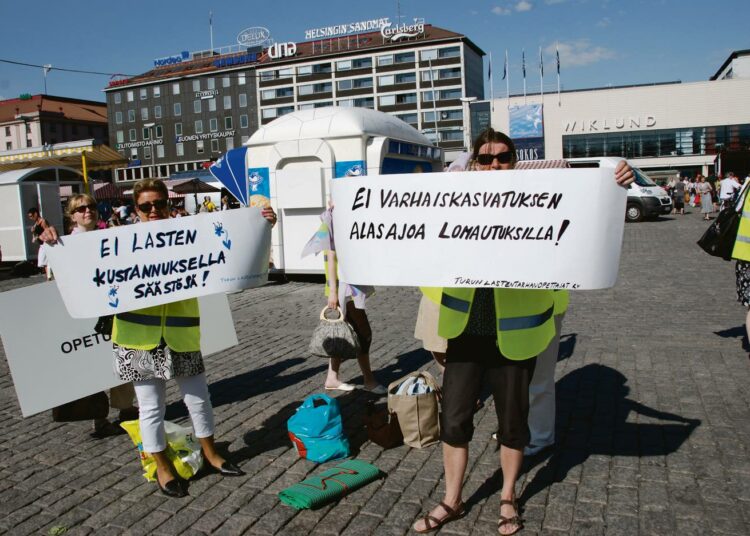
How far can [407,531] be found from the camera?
3268 mm

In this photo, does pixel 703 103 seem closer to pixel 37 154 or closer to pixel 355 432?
pixel 37 154

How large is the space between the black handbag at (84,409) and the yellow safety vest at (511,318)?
3.06 meters

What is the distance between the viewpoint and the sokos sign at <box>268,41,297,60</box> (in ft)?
316

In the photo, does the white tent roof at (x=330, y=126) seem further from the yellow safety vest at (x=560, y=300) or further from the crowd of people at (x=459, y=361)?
the yellow safety vest at (x=560, y=300)

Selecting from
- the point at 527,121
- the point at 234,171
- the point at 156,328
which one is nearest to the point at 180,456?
the point at 156,328

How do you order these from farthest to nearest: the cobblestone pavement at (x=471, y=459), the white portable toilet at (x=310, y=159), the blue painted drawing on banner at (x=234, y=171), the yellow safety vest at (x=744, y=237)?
the blue painted drawing on banner at (x=234, y=171)
the white portable toilet at (x=310, y=159)
the yellow safety vest at (x=744, y=237)
the cobblestone pavement at (x=471, y=459)

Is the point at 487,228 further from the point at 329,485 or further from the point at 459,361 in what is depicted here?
the point at 329,485

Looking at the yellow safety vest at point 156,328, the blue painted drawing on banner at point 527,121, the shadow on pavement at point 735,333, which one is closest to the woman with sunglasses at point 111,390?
the yellow safety vest at point 156,328

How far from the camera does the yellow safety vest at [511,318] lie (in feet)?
10.2

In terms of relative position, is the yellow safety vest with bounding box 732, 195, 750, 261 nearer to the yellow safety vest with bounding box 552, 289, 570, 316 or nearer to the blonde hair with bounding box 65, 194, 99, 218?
the yellow safety vest with bounding box 552, 289, 570, 316

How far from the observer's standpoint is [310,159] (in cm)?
1271

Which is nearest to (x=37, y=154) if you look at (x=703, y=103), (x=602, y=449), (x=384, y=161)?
(x=384, y=161)

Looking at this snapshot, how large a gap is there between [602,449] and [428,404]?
3.74 ft

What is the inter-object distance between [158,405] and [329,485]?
1.09 meters
